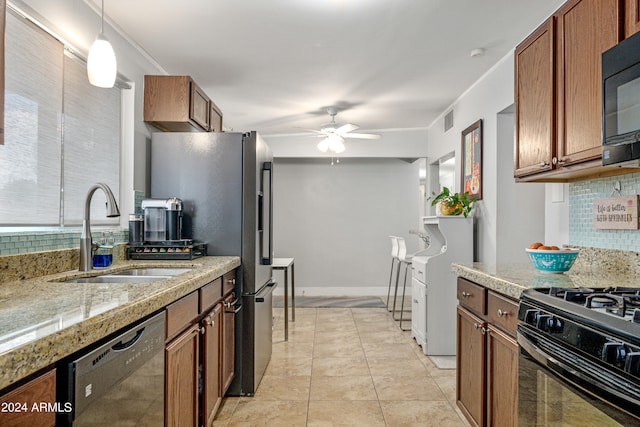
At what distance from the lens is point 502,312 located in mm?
1877

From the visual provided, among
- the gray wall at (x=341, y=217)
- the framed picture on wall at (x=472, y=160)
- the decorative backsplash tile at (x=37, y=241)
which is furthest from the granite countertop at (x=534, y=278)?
the gray wall at (x=341, y=217)

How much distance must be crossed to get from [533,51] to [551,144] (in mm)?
576

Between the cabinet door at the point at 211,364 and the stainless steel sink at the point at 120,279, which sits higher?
the stainless steel sink at the point at 120,279

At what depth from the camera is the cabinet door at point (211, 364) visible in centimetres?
219

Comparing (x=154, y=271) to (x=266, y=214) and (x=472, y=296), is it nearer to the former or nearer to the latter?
(x=266, y=214)

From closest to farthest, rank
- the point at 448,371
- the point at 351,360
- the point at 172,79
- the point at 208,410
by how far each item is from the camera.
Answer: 1. the point at 208,410
2. the point at 172,79
3. the point at 448,371
4. the point at 351,360

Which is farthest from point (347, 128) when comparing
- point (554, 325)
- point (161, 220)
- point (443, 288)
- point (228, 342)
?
point (554, 325)

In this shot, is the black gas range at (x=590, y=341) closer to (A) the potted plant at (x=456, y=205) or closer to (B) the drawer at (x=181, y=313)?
(B) the drawer at (x=181, y=313)

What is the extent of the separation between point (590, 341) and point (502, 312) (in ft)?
2.32

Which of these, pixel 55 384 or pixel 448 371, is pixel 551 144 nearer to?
pixel 448 371

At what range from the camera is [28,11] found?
2.05 meters

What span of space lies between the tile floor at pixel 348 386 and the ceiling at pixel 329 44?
97.5 inches

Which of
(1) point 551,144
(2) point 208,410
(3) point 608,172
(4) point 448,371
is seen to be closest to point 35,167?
(2) point 208,410

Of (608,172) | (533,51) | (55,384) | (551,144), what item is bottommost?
(55,384)
